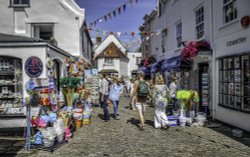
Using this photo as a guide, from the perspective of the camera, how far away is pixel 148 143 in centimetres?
662

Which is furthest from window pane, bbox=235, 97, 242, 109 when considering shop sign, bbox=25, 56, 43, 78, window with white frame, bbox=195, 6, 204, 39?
shop sign, bbox=25, 56, 43, 78

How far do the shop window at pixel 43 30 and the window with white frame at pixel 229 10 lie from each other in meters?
10.5

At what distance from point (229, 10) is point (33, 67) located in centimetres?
737

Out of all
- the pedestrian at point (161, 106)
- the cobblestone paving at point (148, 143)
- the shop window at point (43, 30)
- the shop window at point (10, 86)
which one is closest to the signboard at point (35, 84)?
the cobblestone paving at point (148, 143)

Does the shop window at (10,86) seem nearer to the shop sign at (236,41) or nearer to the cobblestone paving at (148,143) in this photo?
the cobblestone paving at (148,143)

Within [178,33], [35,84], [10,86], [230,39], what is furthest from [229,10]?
[10,86]

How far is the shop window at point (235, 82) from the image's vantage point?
7.87m

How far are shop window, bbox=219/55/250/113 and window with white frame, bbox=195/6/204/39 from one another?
2689mm

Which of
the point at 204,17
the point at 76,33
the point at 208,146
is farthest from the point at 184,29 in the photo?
the point at 208,146

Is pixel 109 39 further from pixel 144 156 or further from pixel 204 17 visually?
pixel 144 156

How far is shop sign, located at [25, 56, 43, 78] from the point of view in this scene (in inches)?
342

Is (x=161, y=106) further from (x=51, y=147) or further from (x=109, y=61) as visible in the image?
(x=109, y=61)

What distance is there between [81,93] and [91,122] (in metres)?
1.36

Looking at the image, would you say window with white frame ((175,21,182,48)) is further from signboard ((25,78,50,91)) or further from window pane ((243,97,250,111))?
signboard ((25,78,50,91))
